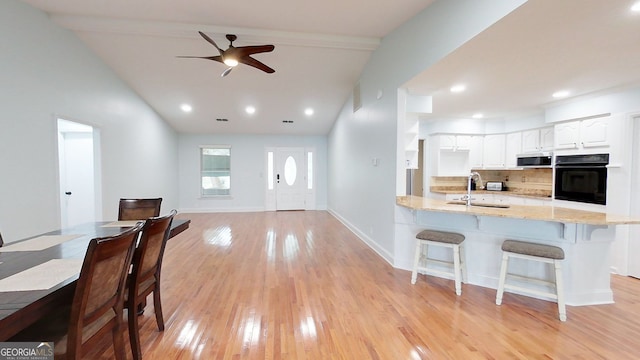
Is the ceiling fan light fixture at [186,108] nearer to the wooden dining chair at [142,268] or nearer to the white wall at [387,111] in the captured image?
the white wall at [387,111]

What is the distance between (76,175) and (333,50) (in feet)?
15.8

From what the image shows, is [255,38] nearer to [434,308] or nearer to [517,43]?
[517,43]

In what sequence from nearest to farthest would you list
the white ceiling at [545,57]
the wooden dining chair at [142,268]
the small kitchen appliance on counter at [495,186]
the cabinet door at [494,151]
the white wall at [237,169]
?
the wooden dining chair at [142,268] → the white ceiling at [545,57] → the cabinet door at [494,151] → the small kitchen appliance on counter at [495,186] → the white wall at [237,169]

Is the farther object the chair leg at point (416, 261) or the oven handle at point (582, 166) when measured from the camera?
the oven handle at point (582, 166)

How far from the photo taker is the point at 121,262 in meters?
1.39

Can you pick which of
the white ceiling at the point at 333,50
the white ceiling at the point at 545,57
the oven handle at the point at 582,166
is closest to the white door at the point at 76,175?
the white ceiling at the point at 333,50

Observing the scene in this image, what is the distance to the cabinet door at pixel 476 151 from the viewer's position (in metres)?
5.36

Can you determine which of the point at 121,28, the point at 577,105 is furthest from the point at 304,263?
the point at 577,105

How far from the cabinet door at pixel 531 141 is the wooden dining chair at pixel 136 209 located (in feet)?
19.1

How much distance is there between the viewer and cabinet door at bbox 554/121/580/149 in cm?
367

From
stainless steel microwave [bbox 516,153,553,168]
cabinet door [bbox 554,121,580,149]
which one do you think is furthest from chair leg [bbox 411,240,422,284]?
stainless steel microwave [bbox 516,153,553,168]

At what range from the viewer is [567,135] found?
3.82m

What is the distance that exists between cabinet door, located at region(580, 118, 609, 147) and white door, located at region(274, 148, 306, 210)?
6230 mm

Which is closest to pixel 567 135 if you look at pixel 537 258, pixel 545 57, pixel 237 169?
pixel 545 57
